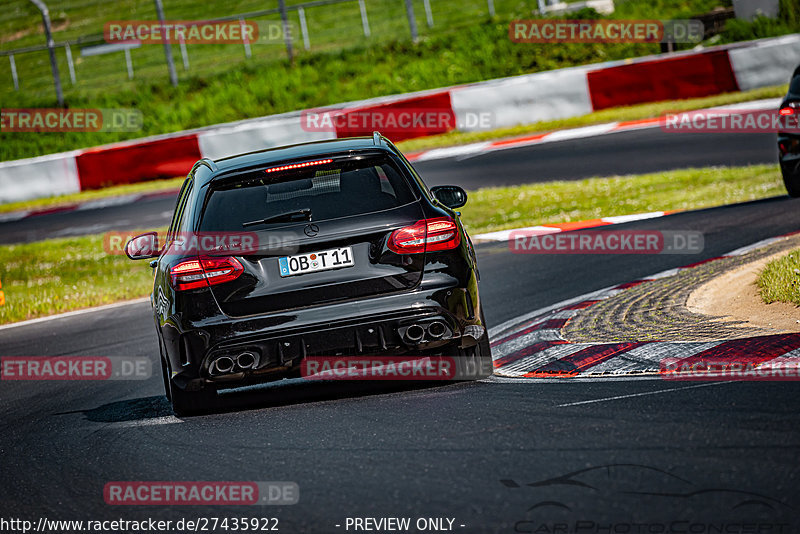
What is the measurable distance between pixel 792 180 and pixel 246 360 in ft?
28.5

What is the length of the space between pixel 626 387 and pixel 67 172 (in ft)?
73.9

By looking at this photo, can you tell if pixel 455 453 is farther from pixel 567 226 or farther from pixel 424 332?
pixel 567 226

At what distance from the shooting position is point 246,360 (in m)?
6.88

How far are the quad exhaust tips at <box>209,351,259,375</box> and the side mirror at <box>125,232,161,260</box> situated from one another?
1.37m

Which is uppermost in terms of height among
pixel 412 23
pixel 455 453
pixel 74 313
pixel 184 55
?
pixel 184 55

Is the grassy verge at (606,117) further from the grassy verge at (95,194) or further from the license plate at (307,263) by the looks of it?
the license plate at (307,263)

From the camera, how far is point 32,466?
6.64m

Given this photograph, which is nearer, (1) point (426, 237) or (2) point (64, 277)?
(1) point (426, 237)

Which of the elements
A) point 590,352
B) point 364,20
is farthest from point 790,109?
point 364,20

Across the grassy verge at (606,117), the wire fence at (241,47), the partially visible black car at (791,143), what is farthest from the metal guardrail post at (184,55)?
the partially visible black car at (791,143)

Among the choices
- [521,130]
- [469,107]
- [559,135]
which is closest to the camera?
[559,135]

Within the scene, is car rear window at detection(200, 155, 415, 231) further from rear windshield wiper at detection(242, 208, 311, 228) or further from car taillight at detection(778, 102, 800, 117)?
car taillight at detection(778, 102, 800, 117)

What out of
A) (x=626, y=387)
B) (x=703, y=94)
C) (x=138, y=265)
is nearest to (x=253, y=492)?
(x=626, y=387)

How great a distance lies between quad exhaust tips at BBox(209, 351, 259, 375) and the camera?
6867 mm
